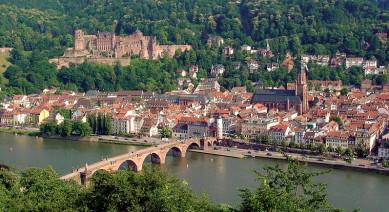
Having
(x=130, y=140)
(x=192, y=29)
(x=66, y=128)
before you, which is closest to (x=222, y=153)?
(x=130, y=140)

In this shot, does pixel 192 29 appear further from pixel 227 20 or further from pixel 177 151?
pixel 177 151

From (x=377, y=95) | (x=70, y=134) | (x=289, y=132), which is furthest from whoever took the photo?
(x=377, y=95)

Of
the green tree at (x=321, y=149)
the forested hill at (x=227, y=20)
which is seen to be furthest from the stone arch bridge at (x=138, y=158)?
the forested hill at (x=227, y=20)

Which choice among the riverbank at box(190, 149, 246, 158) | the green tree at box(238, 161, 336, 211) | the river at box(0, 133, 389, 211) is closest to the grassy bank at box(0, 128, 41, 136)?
the river at box(0, 133, 389, 211)

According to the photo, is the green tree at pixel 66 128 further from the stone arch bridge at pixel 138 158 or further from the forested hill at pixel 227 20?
the forested hill at pixel 227 20

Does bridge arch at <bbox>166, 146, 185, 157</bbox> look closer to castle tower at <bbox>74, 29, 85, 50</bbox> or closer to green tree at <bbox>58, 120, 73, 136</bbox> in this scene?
green tree at <bbox>58, 120, 73, 136</bbox>

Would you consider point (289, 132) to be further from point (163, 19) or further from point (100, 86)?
point (163, 19)

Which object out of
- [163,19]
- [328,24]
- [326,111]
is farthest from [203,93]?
[163,19]

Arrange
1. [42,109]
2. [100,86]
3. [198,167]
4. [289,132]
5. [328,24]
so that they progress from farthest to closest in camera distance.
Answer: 1. [328,24]
2. [100,86]
3. [42,109]
4. [289,132]
5. [198,167]
